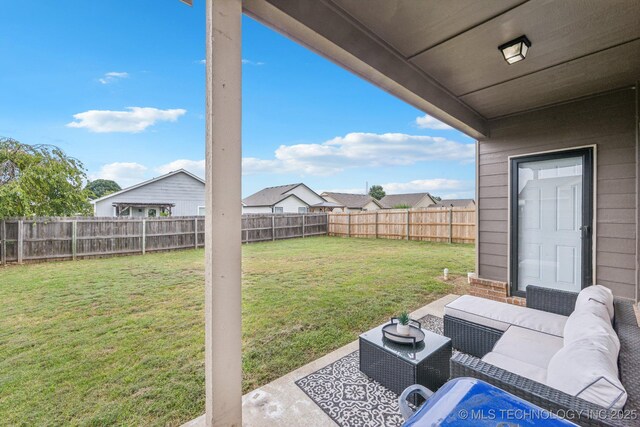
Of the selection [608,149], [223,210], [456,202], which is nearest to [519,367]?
[223,210]

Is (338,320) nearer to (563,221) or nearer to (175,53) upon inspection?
(563,221)

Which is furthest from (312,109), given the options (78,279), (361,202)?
(361,202)

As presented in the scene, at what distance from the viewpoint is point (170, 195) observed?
14.8 metres

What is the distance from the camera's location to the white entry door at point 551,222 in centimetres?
343

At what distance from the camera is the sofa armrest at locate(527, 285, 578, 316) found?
241 cm

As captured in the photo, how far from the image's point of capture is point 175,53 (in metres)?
6.74

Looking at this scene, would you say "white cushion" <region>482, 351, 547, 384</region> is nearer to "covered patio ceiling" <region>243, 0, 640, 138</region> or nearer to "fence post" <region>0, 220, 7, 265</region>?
"covered patio ceiling" <region>243, 0, 640, 138</region>

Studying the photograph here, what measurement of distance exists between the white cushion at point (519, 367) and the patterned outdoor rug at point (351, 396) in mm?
709

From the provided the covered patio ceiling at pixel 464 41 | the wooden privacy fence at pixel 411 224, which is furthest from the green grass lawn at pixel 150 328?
the wooden privacy fence at pixel 411 224

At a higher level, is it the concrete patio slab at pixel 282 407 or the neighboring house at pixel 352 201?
the neighboring house at pixel 352 201

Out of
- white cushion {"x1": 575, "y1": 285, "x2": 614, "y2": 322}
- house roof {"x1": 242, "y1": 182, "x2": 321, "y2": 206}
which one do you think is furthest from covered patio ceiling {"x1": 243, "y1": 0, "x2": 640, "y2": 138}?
house roof {"x1": 242, "y1": 182, "x2": 321, "y2": 206}

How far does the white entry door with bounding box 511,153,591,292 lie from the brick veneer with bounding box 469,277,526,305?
167 mm

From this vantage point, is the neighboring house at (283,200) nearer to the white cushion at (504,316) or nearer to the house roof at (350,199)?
the house roof at (350,199)

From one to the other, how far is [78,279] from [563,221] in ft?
26.9
